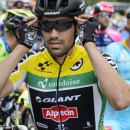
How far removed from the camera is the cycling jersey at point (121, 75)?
142 inches

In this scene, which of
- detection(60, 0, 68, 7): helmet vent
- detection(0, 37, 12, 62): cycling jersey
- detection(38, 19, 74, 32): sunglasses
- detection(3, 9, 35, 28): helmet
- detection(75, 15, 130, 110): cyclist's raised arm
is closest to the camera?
detection(75, 15, 130, 110): cyclist's raised arm

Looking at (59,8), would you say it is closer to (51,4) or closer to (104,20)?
(51,4)

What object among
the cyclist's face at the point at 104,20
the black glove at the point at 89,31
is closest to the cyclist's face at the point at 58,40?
the black glove at the point at 89,31

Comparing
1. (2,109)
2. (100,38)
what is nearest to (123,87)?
(2,109)

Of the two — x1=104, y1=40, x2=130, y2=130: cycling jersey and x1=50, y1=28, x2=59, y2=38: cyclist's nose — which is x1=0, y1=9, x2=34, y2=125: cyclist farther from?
x1=50, y1=28, x2=59, y2=38: cyclist's nose

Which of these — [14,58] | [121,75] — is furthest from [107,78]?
[121,75]

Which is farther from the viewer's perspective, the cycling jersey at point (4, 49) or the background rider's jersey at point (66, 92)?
the cycling jersey at point (4, 49)

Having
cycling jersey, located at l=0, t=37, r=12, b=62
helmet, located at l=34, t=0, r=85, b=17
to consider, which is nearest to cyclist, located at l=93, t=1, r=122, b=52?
cycling jersey, located at l=0, t=37, r=12, b=62

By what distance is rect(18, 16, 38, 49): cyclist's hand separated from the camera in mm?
2697

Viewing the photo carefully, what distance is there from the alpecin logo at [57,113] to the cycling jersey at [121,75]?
108cm

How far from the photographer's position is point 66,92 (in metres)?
2.59

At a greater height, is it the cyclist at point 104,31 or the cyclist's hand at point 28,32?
the cyclist's hand at point 28,32

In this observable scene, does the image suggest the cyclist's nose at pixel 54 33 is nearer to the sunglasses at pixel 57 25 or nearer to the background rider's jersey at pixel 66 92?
the sunglasses at pixel 57 25

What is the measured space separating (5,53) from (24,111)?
157 cm
